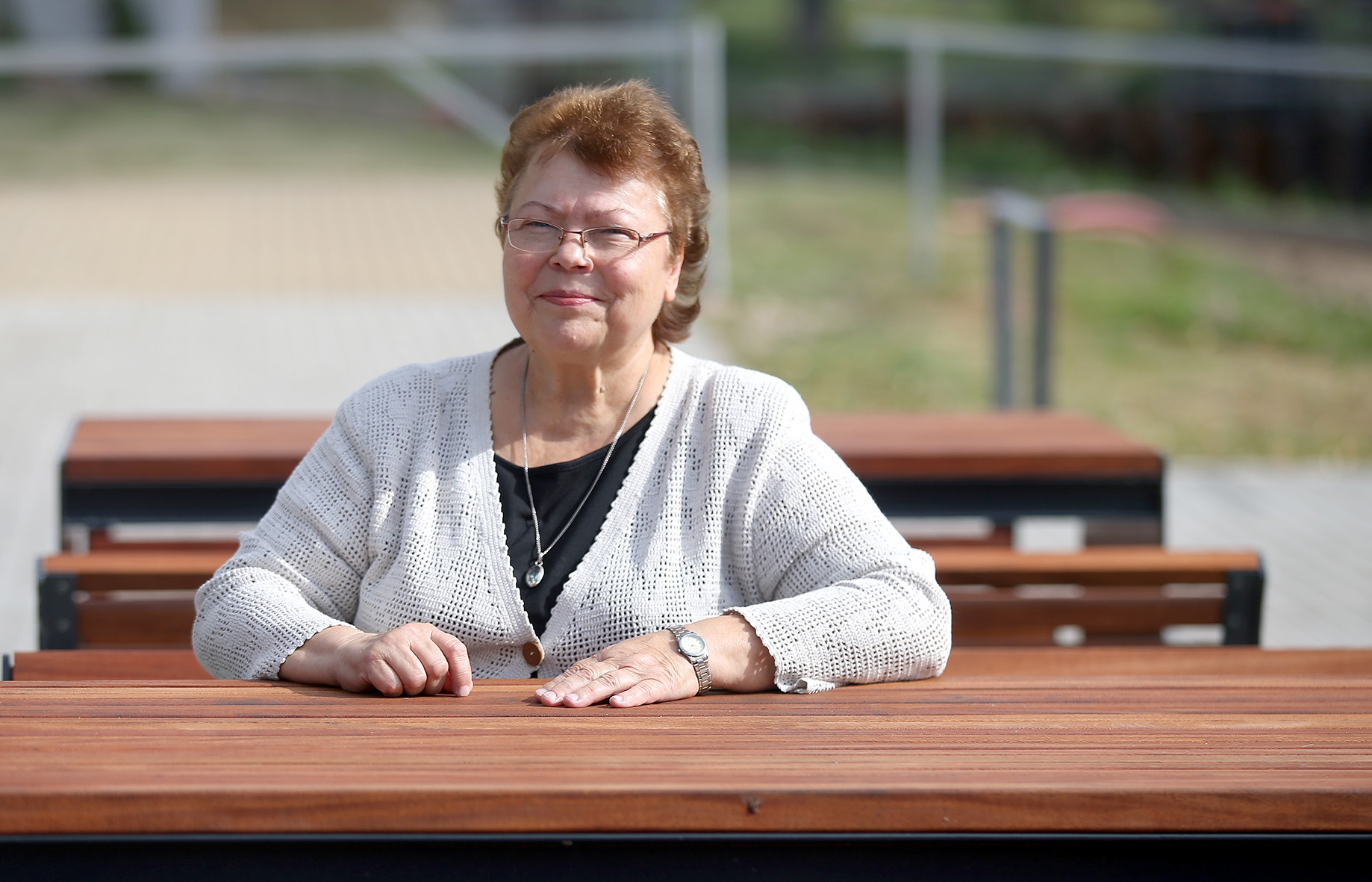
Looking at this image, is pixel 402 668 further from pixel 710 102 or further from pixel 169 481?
pixel 710 102

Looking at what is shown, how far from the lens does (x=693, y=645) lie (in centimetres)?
198

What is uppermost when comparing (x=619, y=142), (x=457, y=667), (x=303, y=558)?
(x=619, y=142)

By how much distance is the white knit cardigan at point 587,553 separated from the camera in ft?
7.02

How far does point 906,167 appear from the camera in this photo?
17.2 m

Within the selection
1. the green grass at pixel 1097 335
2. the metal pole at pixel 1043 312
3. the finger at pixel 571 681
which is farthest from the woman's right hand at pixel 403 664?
the green grass at pixel 1097 335

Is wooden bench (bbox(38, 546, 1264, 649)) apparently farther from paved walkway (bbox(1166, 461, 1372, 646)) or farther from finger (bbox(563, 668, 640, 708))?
paved walkway (bbox(1166, 461, 1372, 646))

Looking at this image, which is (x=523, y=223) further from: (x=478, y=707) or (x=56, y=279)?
(x=56, y=279)

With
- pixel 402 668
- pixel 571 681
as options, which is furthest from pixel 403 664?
pixel 571 681

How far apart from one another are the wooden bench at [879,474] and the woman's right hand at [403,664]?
1210mm

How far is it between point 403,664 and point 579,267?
2.11 ft

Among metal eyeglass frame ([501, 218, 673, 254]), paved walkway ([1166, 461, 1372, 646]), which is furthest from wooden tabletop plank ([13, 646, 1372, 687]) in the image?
paved walkway ([1166, 461, 1372, 646])

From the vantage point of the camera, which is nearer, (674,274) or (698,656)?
(698,656)

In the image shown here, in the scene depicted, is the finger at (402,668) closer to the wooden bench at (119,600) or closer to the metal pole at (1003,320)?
the wooden bench at (119,600)

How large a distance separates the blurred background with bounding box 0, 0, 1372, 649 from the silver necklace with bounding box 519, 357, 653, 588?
2.68 meters
